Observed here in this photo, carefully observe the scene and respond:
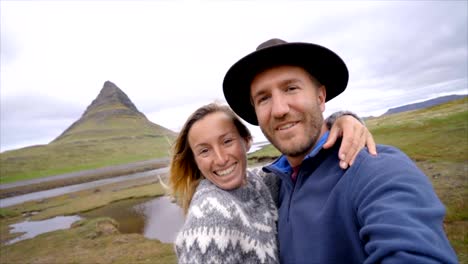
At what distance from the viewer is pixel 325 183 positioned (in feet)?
7.49

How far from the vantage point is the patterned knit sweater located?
2.33 meters

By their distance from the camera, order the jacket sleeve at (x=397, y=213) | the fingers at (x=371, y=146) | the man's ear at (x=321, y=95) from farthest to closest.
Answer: the man's ear at (x=321, y=95)
the fingers at (x=371, y=146)
the jacket sleeve at (x=397, y=213)

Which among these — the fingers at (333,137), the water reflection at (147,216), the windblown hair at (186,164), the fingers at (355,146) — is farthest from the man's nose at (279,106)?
the water reflection at (147,216)

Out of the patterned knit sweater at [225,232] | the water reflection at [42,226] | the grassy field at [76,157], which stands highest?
the patterned knit sweater at [225,232]

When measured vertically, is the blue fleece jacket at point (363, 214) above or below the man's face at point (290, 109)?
below

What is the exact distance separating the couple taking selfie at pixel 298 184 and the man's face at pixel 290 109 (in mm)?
11

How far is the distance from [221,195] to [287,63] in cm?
165

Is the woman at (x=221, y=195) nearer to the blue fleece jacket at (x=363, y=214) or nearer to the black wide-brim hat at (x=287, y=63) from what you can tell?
the blue fleece jacket at (x=363, y=214)

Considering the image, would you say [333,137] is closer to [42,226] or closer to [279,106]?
[279,106]

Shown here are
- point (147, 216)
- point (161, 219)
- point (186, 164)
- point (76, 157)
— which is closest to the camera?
point (186, 164)

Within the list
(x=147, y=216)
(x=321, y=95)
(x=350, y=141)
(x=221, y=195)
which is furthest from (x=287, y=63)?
(x=147, y=216)

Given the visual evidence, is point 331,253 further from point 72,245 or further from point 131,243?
point 72,245

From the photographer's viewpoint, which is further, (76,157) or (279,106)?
(76,157)

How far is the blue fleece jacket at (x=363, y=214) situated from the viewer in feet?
4.95
